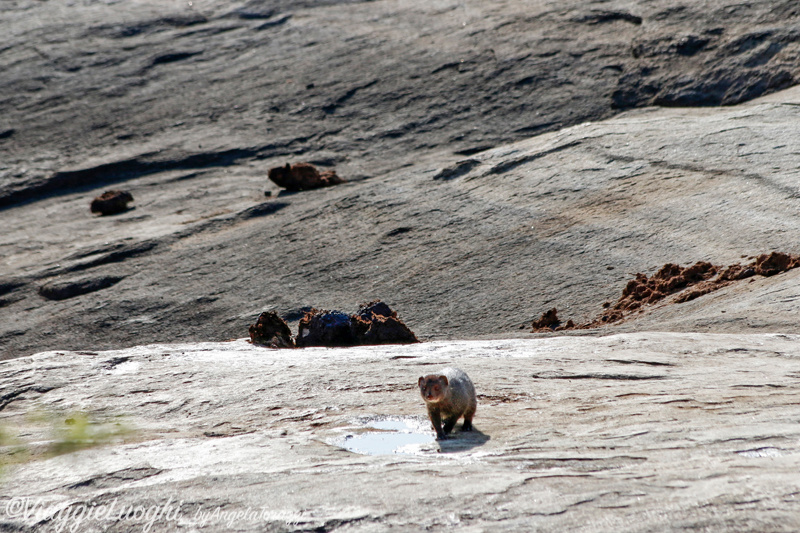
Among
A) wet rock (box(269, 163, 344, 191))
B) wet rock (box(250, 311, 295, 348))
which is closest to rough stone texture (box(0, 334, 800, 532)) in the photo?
wet rock (box(250, 311, 295, 348))

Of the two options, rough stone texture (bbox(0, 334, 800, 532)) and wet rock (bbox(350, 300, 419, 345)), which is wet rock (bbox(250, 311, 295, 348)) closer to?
wet rock (bbox(350, 300, 419, 345))

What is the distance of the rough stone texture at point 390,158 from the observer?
360 inches

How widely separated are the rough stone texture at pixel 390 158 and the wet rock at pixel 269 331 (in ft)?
4.92

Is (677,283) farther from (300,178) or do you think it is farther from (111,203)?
(111,203)

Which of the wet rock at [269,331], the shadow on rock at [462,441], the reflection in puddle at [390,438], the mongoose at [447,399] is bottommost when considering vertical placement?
the wet rock at [269,331]

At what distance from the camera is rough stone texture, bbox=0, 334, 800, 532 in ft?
10.9

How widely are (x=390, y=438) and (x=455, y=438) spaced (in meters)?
0.34

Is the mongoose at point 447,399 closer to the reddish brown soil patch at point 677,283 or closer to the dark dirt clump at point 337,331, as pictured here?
the dark dirt clump at point 337,331

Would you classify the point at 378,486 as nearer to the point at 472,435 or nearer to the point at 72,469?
the point at 472,435

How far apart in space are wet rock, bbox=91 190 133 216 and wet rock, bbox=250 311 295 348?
6444 mm

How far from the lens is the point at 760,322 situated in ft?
21.0

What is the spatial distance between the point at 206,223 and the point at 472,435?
8425 millimetres

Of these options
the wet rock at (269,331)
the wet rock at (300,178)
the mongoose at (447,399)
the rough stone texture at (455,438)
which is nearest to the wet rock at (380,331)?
the wet rock at (269,331)

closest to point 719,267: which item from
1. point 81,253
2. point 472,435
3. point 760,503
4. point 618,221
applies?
point 618,221
